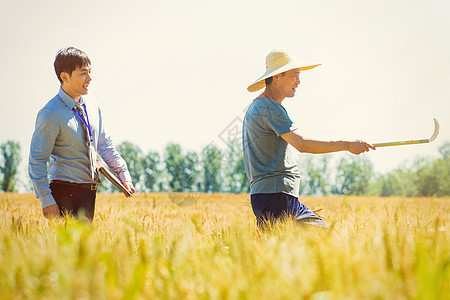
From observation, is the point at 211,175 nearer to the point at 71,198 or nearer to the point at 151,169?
the point at 151,169

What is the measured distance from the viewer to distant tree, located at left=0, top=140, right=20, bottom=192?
45.0m

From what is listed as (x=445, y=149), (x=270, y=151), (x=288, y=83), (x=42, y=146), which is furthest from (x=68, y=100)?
(x=445, y=149)

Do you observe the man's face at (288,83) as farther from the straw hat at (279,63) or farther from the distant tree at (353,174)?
the distant tree at (353,174)

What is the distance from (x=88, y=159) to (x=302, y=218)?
2.09m

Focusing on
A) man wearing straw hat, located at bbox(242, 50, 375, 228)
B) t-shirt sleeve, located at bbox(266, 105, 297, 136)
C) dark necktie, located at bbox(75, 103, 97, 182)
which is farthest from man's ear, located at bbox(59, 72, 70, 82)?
t-shirt sleeve, located at bbox(266, 105, 297, 136)

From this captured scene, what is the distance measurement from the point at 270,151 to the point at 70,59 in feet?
6.67

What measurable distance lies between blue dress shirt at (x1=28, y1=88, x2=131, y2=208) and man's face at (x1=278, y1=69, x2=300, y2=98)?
1.92 m

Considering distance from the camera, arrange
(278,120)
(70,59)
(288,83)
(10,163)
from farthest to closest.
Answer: (10,163)
(288,83)
(70,59)
(278,120)

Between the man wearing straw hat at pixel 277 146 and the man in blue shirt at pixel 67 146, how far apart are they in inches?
61.6

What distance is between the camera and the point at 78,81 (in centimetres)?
383

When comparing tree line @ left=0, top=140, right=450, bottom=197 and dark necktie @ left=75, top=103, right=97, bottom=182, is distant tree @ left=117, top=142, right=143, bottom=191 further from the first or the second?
dark necktie @ left=75, top=103, right=97, bottom=182

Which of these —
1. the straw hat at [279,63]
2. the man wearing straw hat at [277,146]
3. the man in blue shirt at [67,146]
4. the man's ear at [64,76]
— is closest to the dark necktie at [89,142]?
the man in blue shirt at [67,146]

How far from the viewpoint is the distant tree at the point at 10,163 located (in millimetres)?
45031

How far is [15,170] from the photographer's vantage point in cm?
4581
